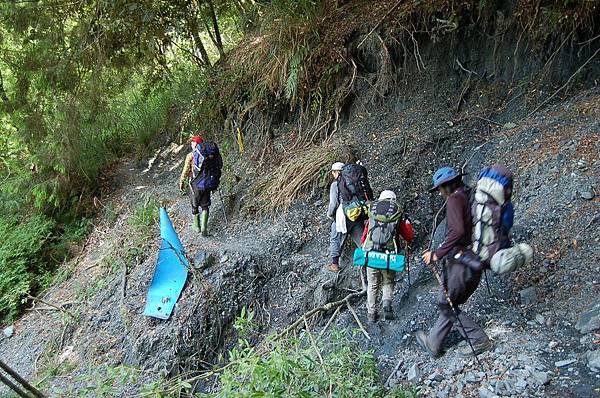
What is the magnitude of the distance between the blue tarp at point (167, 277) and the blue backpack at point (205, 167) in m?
0.82

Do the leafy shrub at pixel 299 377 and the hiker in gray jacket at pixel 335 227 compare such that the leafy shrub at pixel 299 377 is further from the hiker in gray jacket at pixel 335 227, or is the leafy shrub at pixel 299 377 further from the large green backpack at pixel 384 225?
the hiker in gray jacket at pixel 335 227

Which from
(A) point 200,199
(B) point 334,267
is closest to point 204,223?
(A) point 200,199

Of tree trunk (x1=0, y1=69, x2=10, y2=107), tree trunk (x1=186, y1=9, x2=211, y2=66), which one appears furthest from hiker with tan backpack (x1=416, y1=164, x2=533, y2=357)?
tree trunk (x1=0, y1=69, x2=10, y2=107)

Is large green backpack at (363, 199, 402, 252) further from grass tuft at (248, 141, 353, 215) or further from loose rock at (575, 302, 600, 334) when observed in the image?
grass tuft at (248, 141, 353, 215)

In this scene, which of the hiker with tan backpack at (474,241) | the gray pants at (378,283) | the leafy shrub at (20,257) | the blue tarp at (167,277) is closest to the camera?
the hiker with tan backpack at (474,241)

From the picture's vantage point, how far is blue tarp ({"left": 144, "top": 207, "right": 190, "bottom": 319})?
6.96 m

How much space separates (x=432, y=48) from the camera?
8531mm

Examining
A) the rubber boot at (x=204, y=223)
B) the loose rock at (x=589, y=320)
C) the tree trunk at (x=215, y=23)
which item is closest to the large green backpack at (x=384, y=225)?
the loose rock at (x=589, y=320)

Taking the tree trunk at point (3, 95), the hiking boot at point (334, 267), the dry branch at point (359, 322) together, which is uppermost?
the tree trunk at point (3, 95)

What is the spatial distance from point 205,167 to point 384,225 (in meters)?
3.53

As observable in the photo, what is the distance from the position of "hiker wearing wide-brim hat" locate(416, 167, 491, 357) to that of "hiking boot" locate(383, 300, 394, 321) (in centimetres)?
119

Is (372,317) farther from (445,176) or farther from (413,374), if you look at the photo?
(445,176)

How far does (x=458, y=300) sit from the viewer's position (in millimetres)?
4348

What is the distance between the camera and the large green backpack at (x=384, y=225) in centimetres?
528
